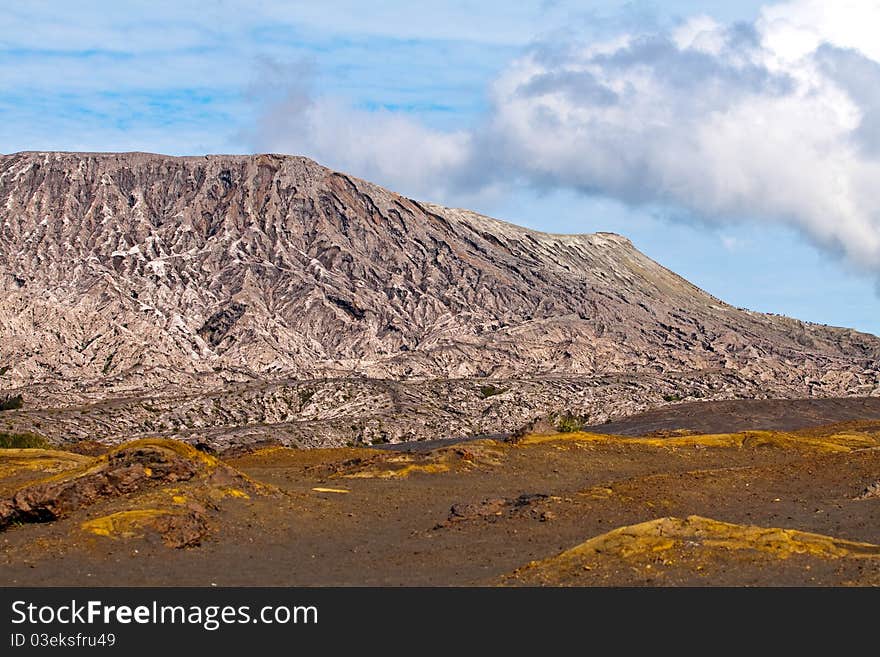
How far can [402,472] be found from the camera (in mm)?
40781

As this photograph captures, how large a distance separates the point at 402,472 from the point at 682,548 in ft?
63.4

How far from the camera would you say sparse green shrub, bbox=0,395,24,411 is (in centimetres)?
7450

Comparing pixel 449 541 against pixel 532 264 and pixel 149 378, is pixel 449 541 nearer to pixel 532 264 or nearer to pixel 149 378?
pixel 149 378

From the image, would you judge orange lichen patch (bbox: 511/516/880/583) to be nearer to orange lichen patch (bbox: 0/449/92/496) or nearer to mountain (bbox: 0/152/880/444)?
orange lichen patch (bbox: 0/449/92/496)

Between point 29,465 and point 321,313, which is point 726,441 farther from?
point 321,313

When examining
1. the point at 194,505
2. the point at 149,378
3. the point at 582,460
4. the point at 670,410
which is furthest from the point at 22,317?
the point at 194,505

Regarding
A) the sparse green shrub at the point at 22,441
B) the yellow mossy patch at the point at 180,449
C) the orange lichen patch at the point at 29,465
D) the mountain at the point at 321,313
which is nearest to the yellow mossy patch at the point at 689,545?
the yellow mossy patch at the point at 180,449

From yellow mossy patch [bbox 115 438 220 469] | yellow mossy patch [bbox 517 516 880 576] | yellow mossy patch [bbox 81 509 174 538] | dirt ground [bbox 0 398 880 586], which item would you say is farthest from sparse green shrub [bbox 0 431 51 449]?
yellow mossy patch [bbox 517 516 880 576]

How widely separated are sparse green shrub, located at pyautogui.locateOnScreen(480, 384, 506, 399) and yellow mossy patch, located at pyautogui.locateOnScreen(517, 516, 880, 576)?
→ 62.1 m

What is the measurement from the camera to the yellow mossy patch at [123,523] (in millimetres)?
27062

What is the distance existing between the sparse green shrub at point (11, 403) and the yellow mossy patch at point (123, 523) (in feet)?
161

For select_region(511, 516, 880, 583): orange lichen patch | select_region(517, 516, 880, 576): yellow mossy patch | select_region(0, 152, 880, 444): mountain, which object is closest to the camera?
select_region(511, 516, 880, 583): orange lichen patch

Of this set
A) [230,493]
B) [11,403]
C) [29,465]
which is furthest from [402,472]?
[11,403]

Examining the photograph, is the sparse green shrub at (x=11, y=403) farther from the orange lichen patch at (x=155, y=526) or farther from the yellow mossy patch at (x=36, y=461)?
the orange lichen patch at (x=155, y=526)
